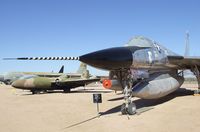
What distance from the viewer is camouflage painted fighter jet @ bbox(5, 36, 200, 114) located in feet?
32.4

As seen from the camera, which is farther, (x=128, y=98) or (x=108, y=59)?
(x=128, y=98)

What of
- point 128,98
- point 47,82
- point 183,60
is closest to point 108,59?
point 128,98

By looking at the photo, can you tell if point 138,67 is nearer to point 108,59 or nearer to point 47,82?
point 108,59

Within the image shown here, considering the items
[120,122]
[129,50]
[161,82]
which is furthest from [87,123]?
[161,82]

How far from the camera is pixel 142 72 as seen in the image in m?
12.5

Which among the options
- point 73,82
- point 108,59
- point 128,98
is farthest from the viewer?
point 73,82

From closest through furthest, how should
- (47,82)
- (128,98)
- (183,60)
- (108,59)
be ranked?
1. (108,59)
2. (128,98)
3. (183,60)
4. (47,82)

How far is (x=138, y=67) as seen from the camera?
38.3 feet

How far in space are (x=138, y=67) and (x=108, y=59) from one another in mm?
2438

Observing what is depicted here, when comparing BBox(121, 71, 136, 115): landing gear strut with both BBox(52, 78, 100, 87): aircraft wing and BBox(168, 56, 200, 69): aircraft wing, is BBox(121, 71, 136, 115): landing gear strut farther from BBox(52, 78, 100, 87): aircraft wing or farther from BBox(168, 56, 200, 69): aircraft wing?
BBox(52, 78, 100, 87): aircraft wing

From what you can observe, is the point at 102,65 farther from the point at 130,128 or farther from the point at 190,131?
the point at 190,131

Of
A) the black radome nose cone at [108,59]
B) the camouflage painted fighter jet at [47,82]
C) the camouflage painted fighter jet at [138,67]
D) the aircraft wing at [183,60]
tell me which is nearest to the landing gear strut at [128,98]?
the camouflage painted fighter jet at [138,67]

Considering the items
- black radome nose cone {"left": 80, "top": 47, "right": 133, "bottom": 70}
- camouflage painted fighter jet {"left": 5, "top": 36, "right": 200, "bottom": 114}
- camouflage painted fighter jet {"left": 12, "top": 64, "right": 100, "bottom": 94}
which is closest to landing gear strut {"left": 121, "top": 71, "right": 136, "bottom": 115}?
camouflage painted fighter jet {"left": 5, "top": 36, "right": 200, "bottom": 114}

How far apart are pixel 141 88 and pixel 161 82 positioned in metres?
2.05
